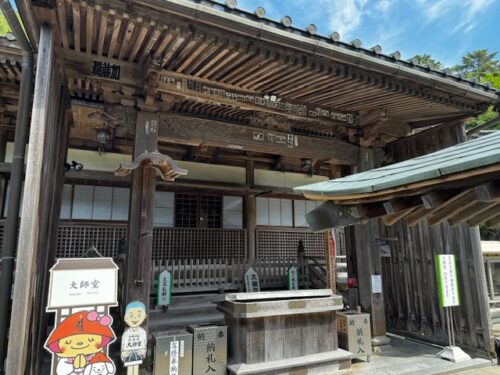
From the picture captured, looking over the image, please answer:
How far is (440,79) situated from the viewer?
19.9 feet

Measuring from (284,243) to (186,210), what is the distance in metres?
3.44

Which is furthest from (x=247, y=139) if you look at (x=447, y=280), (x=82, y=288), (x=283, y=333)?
(x=447, y=280)

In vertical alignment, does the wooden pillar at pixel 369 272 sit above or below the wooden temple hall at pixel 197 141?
below

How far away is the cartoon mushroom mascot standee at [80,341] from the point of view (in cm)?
372

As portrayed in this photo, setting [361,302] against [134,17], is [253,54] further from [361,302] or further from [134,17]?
[361,302]

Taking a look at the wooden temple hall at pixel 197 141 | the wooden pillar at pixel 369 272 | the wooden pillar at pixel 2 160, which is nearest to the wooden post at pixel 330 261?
the wooden temple hall at pixel 197 141

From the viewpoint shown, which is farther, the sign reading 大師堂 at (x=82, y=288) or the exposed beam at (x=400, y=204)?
the sign reading 大師堂 at (x=82, y=288)

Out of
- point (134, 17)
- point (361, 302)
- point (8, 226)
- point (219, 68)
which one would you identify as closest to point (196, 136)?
point (219, 68)

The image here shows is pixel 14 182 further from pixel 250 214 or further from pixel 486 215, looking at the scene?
pixel 250 214

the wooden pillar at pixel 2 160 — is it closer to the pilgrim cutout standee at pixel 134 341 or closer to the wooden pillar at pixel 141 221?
the wooden pillar at pixel 141 221

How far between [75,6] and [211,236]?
729 cm

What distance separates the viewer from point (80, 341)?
3.85 meters

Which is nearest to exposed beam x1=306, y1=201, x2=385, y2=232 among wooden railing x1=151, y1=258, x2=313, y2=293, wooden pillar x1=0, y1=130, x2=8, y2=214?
wooden railing x1=151, y1=258, x2=313, y2=293

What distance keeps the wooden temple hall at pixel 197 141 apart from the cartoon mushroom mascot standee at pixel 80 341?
0.34m
